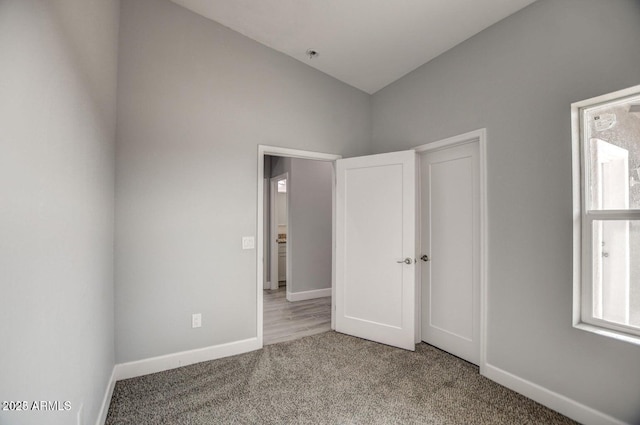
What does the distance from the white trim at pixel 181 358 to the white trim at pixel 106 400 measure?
0.08m

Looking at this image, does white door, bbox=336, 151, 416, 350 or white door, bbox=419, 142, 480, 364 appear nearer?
white door, bbox=419, 142, 480, 364

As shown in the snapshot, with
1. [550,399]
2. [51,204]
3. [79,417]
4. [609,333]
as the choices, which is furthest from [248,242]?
[609,333]

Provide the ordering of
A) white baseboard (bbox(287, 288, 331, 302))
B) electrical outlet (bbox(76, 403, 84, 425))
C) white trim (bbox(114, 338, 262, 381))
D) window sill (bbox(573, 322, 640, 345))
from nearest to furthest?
electrical outlet (bbox(76, 403, 84, 425)) < window sill (bbox(573, 322, 640, 345)) < white trim (bbox(114, 338, 262, 381)) < white baseboard (bbox(287, 288, 331, 302))

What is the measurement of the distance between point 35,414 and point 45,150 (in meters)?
0.91

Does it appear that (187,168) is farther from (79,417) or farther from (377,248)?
(377,248)

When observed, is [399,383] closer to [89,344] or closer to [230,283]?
[230,283]

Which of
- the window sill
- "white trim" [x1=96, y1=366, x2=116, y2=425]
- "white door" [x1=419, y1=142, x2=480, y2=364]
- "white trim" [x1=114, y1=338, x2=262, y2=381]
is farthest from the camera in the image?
"white door" [x1=419, y1=142, x2=480, y2=364]

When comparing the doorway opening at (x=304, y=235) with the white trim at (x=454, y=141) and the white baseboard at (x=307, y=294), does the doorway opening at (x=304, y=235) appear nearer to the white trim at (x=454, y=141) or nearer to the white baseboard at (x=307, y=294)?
the white baseboard at (x=307, y=294)

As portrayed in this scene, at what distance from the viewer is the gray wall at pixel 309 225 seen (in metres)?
4.85

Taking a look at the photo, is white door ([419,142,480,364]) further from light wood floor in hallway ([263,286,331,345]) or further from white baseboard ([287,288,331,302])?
white baseboard ([287,288,331,302])

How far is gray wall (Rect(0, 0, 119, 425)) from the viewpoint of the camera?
84 cm

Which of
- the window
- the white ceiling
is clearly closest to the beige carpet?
the window

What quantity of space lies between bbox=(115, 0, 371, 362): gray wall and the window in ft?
8.25

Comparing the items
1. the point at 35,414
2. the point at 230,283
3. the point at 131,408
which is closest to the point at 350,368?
the point at 230,283
